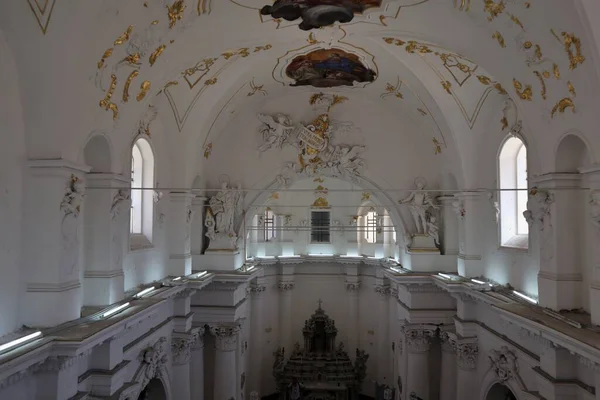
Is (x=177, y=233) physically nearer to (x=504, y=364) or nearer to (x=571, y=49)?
(x=504, y=364)

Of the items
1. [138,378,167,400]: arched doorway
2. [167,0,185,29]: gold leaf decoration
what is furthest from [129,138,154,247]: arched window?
[167,0,185,29]: gold leaf decoration

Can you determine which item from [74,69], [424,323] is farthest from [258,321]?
[74,69]

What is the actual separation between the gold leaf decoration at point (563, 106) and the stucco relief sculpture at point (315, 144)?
28.1ft

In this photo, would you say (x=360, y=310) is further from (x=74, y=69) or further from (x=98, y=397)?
(x=74, y=69)

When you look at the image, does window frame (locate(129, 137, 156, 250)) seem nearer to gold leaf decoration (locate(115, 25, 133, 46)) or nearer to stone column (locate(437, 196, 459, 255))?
gold leaf decoration (locate(115, 25, 133, 46))

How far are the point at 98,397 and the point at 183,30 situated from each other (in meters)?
6.76

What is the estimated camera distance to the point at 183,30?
9602 mm

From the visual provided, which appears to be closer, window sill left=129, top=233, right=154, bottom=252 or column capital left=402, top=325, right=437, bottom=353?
window sill left=129, top=233, right=154, bottom=252

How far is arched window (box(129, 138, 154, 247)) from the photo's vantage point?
12.6m

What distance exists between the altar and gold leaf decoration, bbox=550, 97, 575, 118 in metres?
15.1

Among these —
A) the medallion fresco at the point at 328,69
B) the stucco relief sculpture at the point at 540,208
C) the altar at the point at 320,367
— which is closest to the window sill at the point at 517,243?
the stucco relief sculpture at the point at 540,208

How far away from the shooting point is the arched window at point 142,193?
12633 millimetres

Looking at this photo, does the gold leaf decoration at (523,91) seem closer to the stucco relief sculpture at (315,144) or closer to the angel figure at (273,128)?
the stucco relief sculpture at (315,144)

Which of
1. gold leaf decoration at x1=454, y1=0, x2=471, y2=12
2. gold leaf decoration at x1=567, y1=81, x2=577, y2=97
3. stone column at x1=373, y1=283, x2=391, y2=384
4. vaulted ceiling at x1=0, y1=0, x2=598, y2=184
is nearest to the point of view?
vaulted ceiling at x1=0, y1=0, x2=598, y2=184
